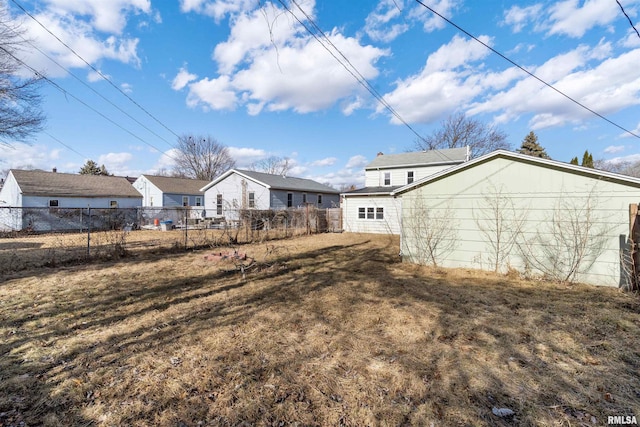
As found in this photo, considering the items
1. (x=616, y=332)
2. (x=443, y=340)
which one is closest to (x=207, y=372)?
(x=443, y=340)

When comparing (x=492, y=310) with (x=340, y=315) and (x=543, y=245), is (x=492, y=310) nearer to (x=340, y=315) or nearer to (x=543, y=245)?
(x=340, y=315)

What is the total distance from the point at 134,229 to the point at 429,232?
20.7 m

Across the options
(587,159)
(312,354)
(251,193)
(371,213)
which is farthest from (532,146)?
(312,354)

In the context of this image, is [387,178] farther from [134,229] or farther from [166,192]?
[166,192]

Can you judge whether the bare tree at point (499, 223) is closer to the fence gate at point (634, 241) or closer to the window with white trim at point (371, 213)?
the fence gate at point (634, 241)

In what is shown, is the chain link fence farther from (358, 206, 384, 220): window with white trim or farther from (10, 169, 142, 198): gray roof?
(10, 169, 142, 198): gray roof

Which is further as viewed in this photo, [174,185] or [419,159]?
[174,185]

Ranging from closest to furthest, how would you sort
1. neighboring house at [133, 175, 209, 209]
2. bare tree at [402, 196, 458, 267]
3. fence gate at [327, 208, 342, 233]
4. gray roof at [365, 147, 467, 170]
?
1. bare tree at [402, 196, 458, 267]
2. fence gate at [327, 208, 342, 233]
3. gray roof at [365, 147, 467, 170]
4. neighboring house at [133, 175, 209, 209]

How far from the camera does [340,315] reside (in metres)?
4.73

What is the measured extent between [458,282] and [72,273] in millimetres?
9826

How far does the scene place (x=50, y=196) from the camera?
69.6 ft

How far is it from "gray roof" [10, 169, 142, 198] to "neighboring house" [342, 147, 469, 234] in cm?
2078

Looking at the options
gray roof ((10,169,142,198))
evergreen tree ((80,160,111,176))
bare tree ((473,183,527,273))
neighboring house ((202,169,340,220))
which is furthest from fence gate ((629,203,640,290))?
evergreen tree ((80,160,111,176))

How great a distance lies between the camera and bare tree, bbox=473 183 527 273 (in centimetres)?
770
